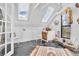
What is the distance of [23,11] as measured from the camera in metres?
1.73

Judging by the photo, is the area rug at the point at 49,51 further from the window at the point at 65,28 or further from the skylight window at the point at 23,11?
the skylight window at the point at 23,11

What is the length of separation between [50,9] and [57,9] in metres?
0.09

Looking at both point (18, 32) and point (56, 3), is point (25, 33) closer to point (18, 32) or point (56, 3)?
point (18, 32)

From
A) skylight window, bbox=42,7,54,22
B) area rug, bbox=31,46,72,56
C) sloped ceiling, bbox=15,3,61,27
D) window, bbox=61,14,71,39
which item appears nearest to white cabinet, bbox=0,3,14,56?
sloped ceiling, bbox=15,3,61,27

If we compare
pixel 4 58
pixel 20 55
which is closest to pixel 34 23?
pixel 20 55

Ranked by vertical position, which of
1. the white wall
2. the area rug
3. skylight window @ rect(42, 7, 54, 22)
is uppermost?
skylight window @ rect(42, 7, 54, 22)

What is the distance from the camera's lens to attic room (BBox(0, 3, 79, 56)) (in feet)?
5.57

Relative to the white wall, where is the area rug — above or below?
below

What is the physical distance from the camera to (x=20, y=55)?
171 centimetres

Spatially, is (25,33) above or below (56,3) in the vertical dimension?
below

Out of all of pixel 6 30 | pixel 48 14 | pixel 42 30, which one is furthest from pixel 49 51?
pixel 6 30

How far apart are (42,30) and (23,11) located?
13.1 inches

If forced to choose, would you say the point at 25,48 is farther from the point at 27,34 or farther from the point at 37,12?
the point at 37,12

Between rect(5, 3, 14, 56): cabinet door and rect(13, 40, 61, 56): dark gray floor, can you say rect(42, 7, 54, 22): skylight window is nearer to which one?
rect(13, 40, 61, 56): dark gray floor
